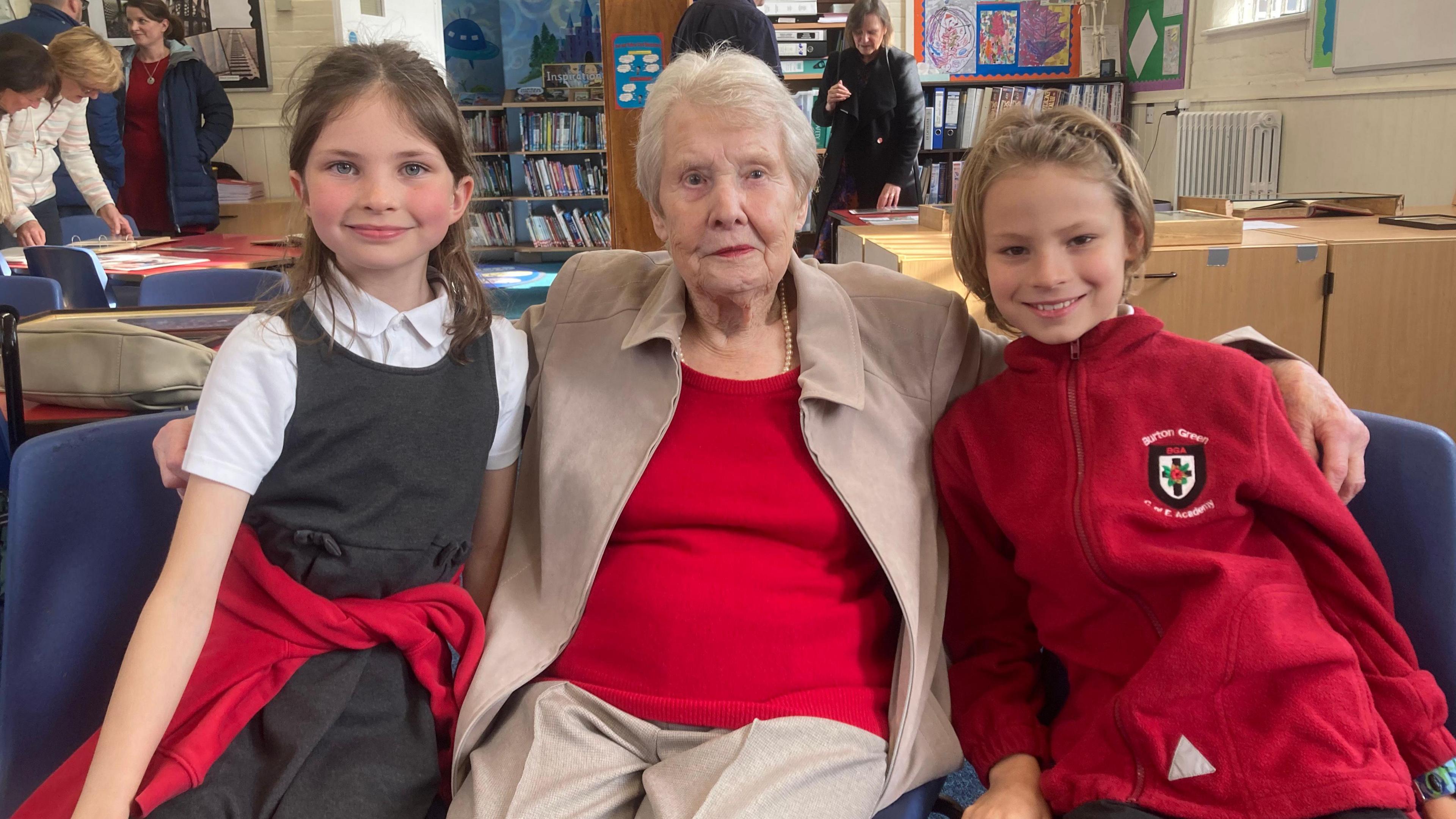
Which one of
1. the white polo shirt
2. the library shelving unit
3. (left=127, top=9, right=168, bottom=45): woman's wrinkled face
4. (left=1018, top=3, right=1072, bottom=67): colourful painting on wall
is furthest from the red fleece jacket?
the library shelving unit

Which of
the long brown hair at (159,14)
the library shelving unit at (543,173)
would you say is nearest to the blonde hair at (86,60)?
the long brown hair at (159,14)

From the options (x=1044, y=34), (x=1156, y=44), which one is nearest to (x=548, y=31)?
(x=1044, y=34)

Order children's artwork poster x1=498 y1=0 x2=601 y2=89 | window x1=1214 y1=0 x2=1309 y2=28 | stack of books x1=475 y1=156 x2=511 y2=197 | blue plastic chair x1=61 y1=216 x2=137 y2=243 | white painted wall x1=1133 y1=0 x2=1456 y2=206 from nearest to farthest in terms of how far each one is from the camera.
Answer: blue plastic chair x1=61 y1=216 x2=137 y2=243
white painted wall x1=1133 y1=0 x2=1456 y2=206
window x1=1214 y1=0 x2=1309 y2=28
stack of books x1=475 y1=156 x2=511 y2=197
children's artwork poster x1=498 y1=0 x2=601 y2=89

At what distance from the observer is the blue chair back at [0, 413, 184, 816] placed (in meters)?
1.25

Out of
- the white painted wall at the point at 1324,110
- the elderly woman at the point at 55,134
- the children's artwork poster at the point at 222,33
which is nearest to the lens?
the elderly woman at the point at 55,134

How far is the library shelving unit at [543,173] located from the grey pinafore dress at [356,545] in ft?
27.2

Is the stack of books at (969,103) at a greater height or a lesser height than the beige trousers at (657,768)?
greater

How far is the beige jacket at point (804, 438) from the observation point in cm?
132

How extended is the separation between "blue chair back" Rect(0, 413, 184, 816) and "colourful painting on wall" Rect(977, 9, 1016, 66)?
6.96 m

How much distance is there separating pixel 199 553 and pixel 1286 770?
116cm

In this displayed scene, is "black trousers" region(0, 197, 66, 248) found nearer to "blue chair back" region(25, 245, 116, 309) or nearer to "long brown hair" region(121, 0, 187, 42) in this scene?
"blue chair back" region(25, 245, 116, 309)

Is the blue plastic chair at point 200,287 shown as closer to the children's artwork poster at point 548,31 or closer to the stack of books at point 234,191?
the stack of books at point 234,191

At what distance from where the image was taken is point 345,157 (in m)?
1.28

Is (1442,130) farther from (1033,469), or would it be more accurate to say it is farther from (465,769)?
(465,769)
